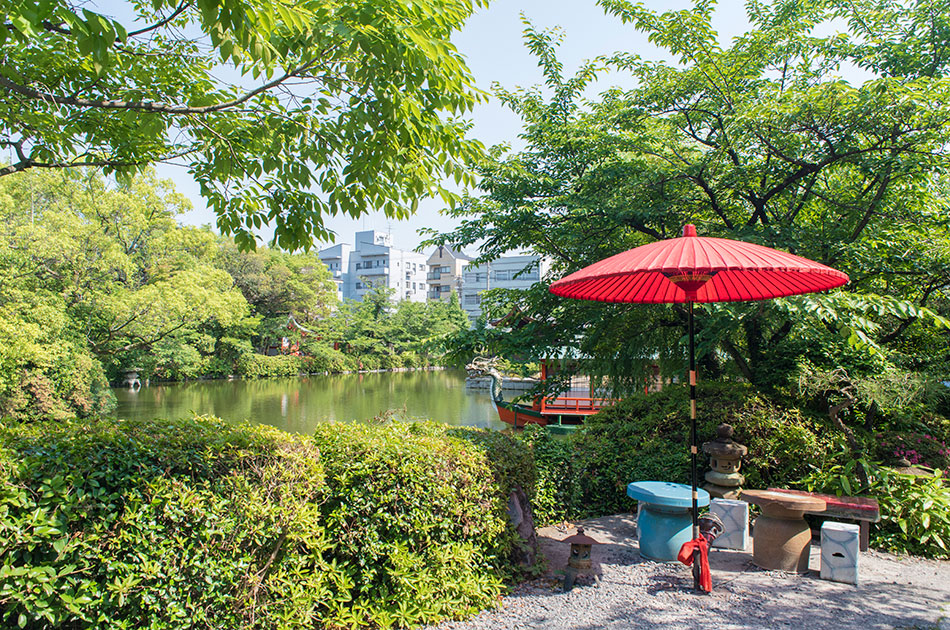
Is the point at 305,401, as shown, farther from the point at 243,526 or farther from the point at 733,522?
the point at 243,526

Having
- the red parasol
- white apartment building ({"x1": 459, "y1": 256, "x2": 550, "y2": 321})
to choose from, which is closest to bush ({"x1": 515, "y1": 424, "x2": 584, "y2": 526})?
the red parasol

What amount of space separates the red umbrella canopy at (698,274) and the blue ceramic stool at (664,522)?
1.35m

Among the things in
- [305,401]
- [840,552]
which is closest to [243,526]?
[840,552]

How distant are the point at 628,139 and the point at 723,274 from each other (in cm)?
247

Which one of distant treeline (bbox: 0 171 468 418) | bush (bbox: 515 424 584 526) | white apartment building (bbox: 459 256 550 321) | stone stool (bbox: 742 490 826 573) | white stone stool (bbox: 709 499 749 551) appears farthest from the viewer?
white apartment building (bbox: 459 256 550 321)

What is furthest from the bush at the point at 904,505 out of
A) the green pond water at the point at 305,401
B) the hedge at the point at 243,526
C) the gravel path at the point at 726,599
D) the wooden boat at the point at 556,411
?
the green pond water at the point at 305,401

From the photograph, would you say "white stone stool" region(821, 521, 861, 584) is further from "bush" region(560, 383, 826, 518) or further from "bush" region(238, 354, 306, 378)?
"bush" region(238, 354, 306, 378)

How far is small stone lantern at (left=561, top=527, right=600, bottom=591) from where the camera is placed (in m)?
3.56

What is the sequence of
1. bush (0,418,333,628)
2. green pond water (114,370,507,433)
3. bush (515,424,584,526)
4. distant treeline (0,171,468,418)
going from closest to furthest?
bush (0,418,333,628) → bush (515,424,584,526) → distant treeline (0,171,468,418) → green pond water (114,370,507,433)

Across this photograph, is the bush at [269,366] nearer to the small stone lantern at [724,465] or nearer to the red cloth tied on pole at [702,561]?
the small stone lantern at [724,465]

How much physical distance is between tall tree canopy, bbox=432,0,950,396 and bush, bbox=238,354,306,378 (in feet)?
83.2

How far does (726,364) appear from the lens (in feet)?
22.6

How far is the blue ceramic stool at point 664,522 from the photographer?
12.9 feet

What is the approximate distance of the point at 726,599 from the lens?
11.2 ft
